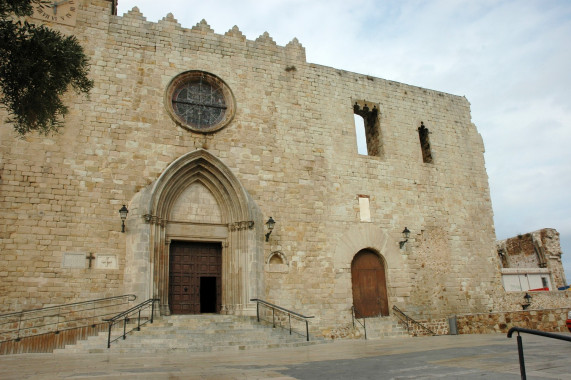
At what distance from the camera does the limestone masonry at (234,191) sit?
1054 cm

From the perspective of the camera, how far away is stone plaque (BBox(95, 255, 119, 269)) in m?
10.5

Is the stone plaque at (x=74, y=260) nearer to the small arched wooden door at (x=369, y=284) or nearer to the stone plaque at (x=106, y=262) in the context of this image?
the stone plaque at (x=106, y=262)

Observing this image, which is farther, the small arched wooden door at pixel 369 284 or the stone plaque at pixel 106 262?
the small arched wooden door at pixel 369 284

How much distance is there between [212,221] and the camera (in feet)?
40.3

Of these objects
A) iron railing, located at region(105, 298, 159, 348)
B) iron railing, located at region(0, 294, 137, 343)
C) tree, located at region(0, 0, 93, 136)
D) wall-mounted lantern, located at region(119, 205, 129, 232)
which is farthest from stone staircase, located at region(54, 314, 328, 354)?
tree, located at region(0, 0, 93, 136)

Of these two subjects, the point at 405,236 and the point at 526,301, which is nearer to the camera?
the point at 405,236

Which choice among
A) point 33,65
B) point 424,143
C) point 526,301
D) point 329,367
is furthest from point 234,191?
point 526,301

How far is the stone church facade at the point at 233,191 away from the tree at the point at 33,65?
3784 mm

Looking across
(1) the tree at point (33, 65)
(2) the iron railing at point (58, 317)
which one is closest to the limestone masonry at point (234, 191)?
(2) the iron railing at point (58, 317)

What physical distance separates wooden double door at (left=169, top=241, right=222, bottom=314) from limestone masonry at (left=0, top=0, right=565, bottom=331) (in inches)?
1.5

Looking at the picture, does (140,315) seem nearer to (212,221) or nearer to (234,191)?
(212,221)

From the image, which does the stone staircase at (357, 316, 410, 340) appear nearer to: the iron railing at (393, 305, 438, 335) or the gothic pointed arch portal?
the iron railing at (393, 305, 438, 335)

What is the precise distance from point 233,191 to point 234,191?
0.13 feet

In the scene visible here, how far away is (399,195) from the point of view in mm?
14734
